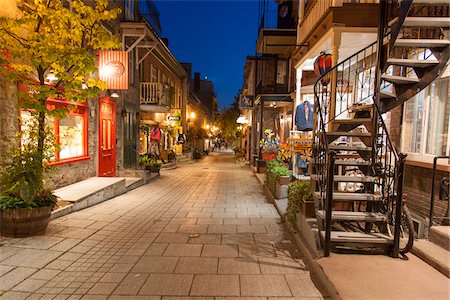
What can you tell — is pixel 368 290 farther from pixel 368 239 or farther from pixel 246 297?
pixel 246 297

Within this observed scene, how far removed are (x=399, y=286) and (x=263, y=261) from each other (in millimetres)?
1871

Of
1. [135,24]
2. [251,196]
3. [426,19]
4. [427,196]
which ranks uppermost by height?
[135,24]

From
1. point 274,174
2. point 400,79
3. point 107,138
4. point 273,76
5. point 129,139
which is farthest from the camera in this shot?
point 273,76

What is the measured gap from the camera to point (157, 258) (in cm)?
465

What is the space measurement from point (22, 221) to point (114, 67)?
6405mm

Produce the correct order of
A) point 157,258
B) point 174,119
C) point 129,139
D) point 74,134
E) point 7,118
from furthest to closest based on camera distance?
point 174,119 < point 129,139 < point 74,134 < point 7,118 < point 157,258

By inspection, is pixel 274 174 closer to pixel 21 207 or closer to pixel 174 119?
pixel 21 207

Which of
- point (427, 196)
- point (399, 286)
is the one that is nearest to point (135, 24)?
point (427, 196)

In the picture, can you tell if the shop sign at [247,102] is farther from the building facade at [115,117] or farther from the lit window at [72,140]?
the lit window at [72,140]

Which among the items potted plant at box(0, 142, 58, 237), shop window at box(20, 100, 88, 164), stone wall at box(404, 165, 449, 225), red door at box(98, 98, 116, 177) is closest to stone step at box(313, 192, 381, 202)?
stone wall at box(404, 165, 449, 225)

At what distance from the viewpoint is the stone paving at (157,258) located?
3.69 meters

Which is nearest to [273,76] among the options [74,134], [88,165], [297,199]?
[88,165]

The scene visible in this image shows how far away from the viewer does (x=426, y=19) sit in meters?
4.65

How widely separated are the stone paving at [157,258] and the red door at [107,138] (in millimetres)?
3893
